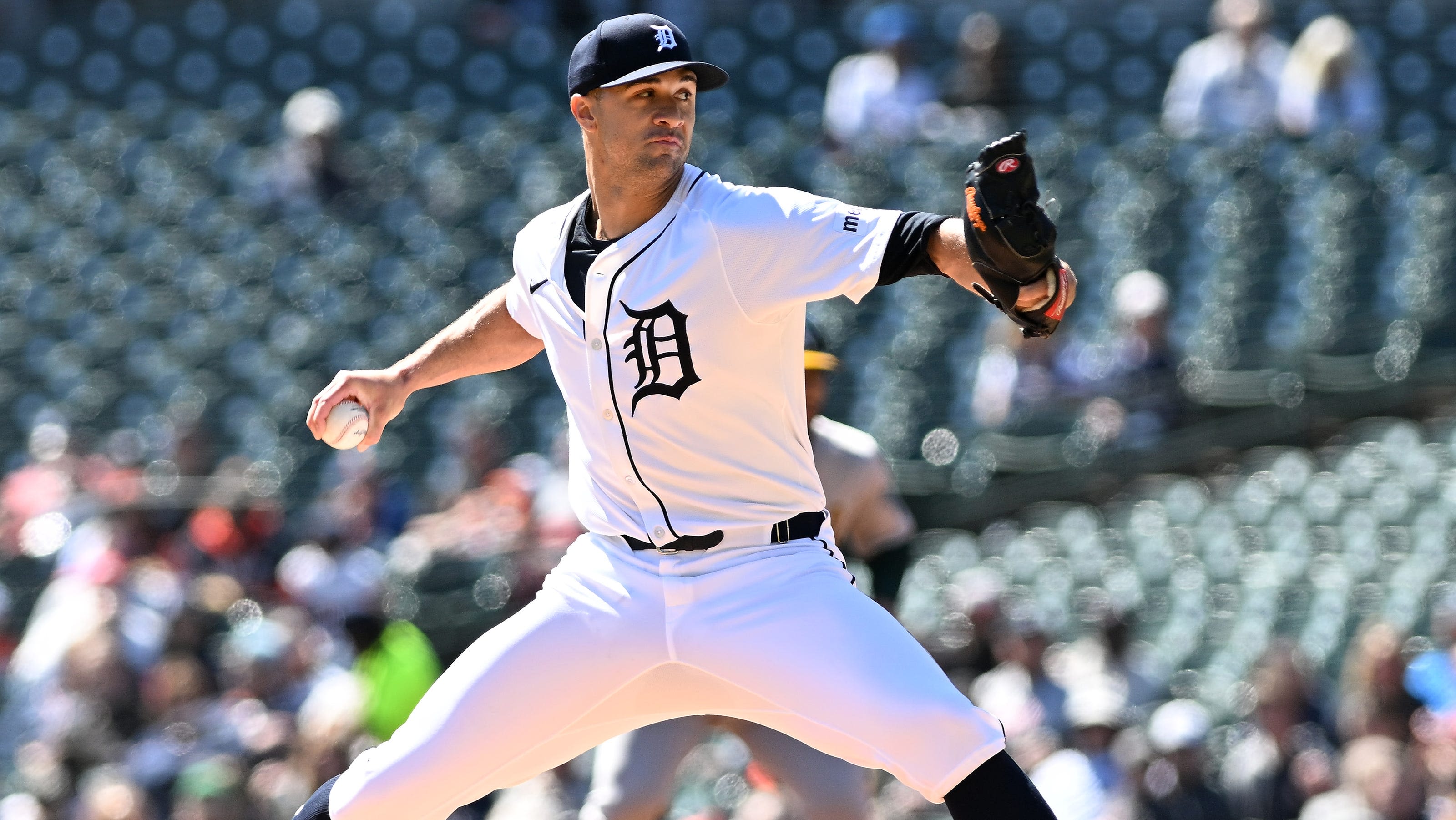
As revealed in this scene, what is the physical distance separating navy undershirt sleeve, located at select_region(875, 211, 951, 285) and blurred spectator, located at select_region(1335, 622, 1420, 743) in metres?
3.70

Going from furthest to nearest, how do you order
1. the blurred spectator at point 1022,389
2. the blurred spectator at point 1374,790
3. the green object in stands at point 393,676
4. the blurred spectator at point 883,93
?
the blurred spectator at point 883,93
the blurred spectator at point 1022,389
the green object in stands at point 393,676
the blurred spectator at point 1374,790

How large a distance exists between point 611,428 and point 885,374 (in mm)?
5828

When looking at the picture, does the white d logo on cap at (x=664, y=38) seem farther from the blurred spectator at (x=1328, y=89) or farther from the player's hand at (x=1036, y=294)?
the blurred spectator at (x=1328, y=89)

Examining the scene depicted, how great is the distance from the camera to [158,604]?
741 centimetres

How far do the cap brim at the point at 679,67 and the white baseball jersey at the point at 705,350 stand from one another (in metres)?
0.16

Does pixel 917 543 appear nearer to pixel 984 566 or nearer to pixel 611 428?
pixel 984 566

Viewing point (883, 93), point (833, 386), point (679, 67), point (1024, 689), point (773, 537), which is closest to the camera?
point (679, 67)

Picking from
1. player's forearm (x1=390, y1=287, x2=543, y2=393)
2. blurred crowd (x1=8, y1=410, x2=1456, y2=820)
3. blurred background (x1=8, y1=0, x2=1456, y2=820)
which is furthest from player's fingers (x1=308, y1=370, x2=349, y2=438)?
blurred crowd (x1=8, y1=410, x2=1456, y2=820)

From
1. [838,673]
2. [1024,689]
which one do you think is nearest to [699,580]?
[838,673]

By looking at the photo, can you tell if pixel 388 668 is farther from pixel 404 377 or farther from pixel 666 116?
pixel 666 116

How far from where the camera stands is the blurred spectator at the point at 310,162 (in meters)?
10.2

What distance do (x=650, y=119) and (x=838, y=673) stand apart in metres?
0.97

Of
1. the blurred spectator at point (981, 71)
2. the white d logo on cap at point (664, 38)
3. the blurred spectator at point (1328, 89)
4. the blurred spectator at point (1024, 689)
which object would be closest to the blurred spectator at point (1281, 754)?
the blurred spectator at point (1024, 689)

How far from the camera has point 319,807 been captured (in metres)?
3.25
